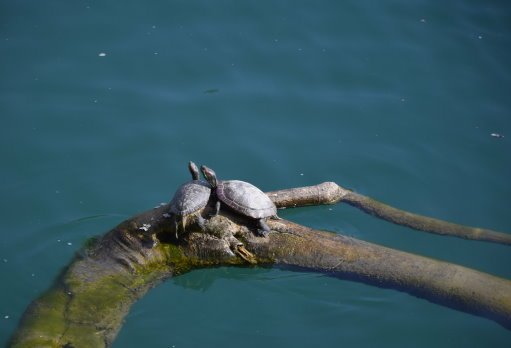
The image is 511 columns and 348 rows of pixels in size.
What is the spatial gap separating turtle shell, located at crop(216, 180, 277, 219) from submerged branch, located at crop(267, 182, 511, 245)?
817 mm

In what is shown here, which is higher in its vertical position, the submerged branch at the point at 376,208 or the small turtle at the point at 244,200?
the small turtle at the point at 244,200

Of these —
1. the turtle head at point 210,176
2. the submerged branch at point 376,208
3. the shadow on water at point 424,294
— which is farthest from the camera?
the submerged branch at point 376,208

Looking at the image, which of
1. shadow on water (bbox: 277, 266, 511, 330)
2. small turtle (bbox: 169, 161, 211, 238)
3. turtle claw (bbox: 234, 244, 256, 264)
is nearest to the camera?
shadow on water (bbox: 277, 266, 511, 330)

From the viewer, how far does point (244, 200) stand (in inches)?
225

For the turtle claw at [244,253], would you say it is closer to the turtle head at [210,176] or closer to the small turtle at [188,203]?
the small turtle at [188,203]

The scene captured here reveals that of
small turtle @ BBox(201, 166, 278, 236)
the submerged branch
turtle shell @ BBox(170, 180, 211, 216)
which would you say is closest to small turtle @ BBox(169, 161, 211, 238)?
turtle shell @ BBox(170, 180, 211, 216)

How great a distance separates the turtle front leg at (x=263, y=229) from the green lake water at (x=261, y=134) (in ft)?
1.52

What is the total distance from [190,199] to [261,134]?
265 cm

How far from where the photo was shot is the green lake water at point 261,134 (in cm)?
594

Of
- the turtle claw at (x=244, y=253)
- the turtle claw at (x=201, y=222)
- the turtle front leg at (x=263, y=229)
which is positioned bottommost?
the turtle claw at (x=244, y=253)

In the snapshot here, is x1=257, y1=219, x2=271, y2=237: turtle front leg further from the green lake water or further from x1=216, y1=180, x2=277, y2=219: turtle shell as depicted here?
the green lake water

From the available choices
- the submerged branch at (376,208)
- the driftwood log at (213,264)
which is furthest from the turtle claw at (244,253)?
the submerged branch at (376,208)

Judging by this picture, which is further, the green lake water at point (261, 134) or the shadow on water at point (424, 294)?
the green lake water at point (261, 134)

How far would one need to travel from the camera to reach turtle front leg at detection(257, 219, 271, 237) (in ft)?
18.5
